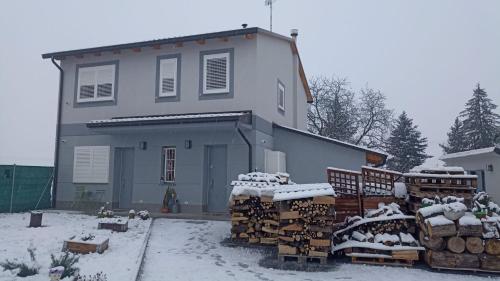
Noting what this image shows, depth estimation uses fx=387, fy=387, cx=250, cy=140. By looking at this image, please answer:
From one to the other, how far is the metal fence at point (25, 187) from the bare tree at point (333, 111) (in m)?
24.3

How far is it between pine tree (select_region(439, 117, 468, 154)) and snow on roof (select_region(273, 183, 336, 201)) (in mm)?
32686

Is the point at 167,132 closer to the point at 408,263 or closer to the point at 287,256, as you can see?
the point at 287,256

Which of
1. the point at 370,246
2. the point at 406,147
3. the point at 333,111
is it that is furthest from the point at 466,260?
the point at 333,111

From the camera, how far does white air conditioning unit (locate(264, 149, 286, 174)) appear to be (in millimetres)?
13852

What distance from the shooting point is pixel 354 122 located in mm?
35531

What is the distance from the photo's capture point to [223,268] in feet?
23.5

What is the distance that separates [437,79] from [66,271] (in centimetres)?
7227

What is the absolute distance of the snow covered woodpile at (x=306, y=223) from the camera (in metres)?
7.80

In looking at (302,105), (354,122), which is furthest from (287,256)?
(354,122)

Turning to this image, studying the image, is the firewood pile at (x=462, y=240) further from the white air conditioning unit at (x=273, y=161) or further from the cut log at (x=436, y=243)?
the white air conditioning unit at (x=273, y=161)

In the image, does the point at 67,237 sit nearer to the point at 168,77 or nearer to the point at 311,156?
the point at 168,77

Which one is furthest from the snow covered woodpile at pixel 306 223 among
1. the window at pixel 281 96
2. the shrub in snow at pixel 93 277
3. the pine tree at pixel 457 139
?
the pine tree at pixel 457 139

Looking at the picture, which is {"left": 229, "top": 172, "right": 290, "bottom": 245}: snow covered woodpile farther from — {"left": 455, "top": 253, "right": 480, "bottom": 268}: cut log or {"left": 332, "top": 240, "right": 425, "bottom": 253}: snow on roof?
{"left": 455, "top": 253, "right": 480, "bottom": 268}: cut log

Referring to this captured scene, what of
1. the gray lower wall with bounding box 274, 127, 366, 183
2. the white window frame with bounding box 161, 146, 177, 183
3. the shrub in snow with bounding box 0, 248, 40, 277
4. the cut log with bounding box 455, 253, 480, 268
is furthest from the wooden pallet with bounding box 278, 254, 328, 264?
the white window frame with bounding box 161, 146, 177, 183
